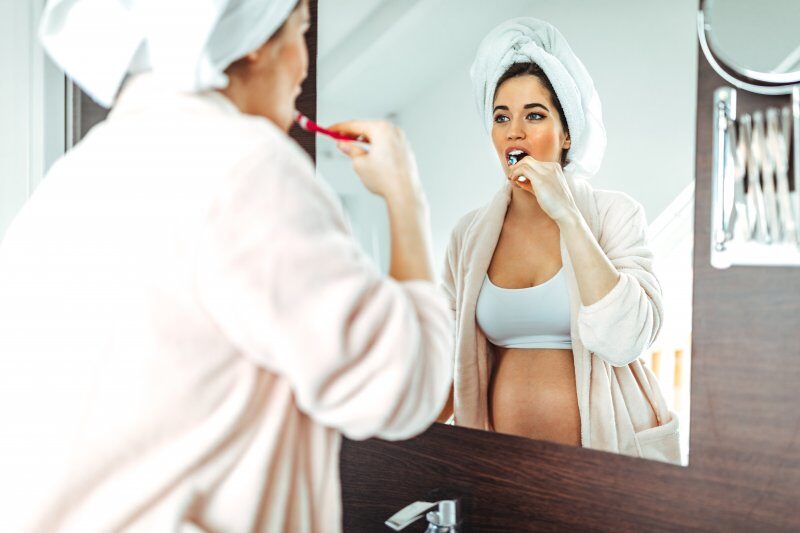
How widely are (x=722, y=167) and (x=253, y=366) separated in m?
0.59

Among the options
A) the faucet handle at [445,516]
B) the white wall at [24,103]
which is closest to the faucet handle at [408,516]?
the faucet handle at [445,516]

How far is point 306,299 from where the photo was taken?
23.0 inches

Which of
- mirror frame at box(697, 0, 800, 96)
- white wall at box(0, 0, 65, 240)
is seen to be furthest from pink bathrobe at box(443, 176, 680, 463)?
white wall at box(0, 0, 65, 240)

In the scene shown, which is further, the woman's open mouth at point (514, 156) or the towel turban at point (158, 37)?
the woman's open mouth at point (514, 156)

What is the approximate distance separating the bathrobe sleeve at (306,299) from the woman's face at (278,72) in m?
0.14

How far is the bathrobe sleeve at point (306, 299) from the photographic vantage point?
58 cm

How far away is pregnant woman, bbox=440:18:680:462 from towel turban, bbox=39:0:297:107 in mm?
404

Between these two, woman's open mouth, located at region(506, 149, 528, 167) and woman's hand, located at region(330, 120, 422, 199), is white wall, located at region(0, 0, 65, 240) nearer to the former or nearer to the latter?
woman's hand, located at region(330, 120, 422, 199)

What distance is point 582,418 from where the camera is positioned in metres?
0.99

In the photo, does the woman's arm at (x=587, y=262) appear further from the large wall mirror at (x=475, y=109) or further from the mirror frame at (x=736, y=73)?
the mirror frame at (x=736, y=73)

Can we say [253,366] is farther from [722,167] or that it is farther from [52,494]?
[722,167]

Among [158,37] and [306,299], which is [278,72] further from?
[306,299]

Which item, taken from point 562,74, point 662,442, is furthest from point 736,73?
point 662,442

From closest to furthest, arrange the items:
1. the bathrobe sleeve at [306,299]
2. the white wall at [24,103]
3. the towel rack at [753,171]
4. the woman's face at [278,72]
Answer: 1. the bathrobe sleeve at [306,299]
2. the woman's face at [278,72]
3. the towel rack at [753,171]
4. the white wall at [24,103]
